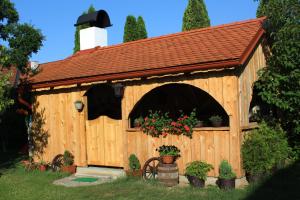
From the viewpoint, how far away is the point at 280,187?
8180 millimetres

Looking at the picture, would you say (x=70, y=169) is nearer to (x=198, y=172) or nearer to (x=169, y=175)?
(x=169, y=175)

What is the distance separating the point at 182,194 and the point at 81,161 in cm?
435

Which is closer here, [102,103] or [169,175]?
[169,175]

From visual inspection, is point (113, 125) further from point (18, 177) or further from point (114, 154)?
point (18, 177)

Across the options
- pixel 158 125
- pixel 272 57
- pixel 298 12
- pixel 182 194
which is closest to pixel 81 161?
pixel 158 125

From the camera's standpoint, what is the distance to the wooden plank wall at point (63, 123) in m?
11.7

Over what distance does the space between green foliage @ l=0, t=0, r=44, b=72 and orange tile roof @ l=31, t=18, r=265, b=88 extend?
2.96 feet

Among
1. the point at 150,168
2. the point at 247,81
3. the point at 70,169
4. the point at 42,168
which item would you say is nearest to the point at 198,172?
the point at 150,168

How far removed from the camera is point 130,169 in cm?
1022

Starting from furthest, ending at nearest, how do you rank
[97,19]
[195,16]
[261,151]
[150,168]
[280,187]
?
[195,16]
[97,19]
[150,168]
[261,151]
[280,187]

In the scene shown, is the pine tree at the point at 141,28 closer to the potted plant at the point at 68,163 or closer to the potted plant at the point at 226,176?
the potted plant at the point at 68,163

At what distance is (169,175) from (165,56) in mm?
3237

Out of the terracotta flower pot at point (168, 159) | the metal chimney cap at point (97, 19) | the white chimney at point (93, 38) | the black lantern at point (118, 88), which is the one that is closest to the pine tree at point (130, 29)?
the metal chimney cap at point (97, 19)

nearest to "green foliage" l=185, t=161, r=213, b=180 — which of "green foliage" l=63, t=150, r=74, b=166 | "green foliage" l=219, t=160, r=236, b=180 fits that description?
"green foliage" l=219, t=160, r=236, b=180
